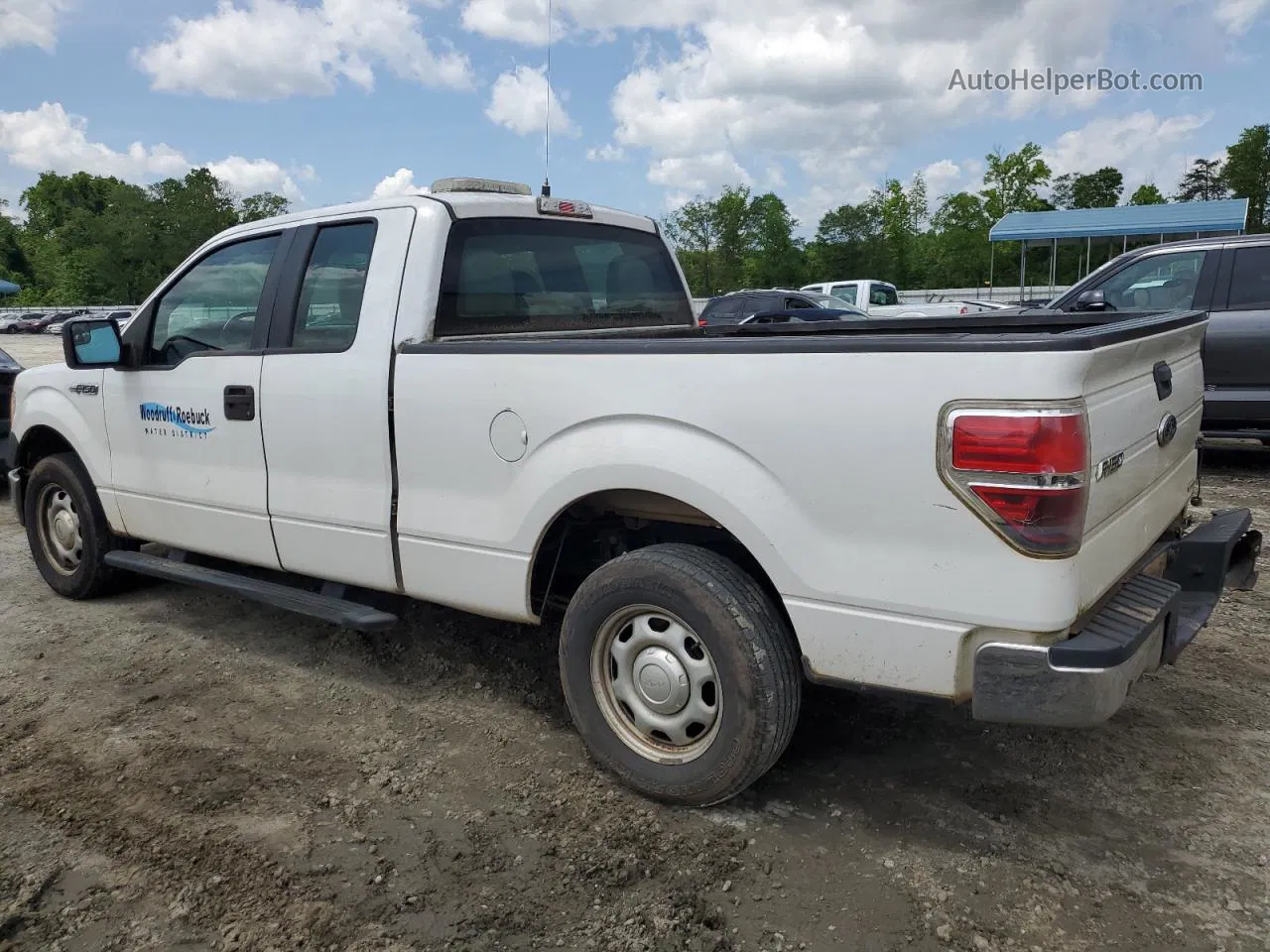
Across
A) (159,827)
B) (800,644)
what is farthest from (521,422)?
(159,827)

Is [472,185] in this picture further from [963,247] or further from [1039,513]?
[963,247]

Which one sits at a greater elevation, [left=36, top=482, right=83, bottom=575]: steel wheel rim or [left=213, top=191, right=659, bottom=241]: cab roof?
[left=213, top=191, right=659, bottom=241]: cab roof

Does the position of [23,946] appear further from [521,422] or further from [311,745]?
[521,422]

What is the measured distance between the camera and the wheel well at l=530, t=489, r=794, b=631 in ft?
10.6

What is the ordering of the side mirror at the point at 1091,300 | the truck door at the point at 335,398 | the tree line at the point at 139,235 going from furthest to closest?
the tree line at the point at 139,235
the side mirror at the point at 1091,300
the truck door at the point at 335,398

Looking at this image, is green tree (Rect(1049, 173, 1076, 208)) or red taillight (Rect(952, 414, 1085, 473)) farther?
green tree (Rect(1049, 173, 1076, 208))

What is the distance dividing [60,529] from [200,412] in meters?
1.68

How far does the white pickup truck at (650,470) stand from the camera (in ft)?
8.18

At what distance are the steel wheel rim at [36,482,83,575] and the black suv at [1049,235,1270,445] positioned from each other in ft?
23.7

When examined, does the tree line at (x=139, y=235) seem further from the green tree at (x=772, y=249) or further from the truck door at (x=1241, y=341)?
the truck door at (x=1241, y=341)

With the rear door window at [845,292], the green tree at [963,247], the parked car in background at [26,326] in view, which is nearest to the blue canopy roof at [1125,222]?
the rear door window at [845,292]

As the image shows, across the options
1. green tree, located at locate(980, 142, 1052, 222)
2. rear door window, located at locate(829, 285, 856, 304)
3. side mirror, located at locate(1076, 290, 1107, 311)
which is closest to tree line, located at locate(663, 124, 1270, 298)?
green tree, located at locate(980, 142, 1052, 222)

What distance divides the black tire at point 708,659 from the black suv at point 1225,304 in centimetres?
620

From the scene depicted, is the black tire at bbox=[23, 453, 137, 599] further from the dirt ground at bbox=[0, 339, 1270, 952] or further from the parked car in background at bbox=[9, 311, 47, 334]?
the parked car in background at bbox=[9, 311, 47, 334]
